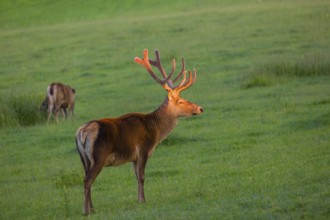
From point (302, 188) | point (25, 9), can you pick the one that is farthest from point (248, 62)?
point (25, 9)

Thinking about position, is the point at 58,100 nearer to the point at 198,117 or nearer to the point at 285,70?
the point at 198,117

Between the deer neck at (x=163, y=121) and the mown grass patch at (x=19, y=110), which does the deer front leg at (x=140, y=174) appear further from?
the mown grass patch at (x=19, y=110)

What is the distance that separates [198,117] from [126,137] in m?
7.84

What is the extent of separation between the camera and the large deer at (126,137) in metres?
10.6

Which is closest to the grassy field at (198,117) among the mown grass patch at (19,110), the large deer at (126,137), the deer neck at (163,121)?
the mown grass patch at (19,110)

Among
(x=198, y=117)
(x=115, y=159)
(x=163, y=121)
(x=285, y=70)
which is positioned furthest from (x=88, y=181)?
(x=285, y=70)

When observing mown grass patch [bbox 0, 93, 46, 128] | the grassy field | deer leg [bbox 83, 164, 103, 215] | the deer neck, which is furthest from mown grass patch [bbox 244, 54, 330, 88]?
deer leg [bbox 83, 164, 103, 215]

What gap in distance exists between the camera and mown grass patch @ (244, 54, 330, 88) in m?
22.6

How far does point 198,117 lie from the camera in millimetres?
18859

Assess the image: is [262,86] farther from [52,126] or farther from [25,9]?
[25,9]

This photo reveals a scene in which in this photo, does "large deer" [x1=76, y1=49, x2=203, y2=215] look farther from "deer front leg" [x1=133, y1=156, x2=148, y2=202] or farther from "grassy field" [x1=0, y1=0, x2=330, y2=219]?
"grassy field" [x1=0, y1=0, x2=330, y2=219]

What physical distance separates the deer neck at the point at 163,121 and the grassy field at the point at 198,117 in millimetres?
858

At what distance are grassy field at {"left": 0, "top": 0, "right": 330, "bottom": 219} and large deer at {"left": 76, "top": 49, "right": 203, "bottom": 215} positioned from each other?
21.9 inches

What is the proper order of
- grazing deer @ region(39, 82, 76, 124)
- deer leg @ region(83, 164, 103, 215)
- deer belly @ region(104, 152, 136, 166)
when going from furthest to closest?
grazing deer @ region(39, 82, 76, 124), deer belly @ region(104, 152, 136, 166), deer leg @ region(83, 164, 103, 215)
